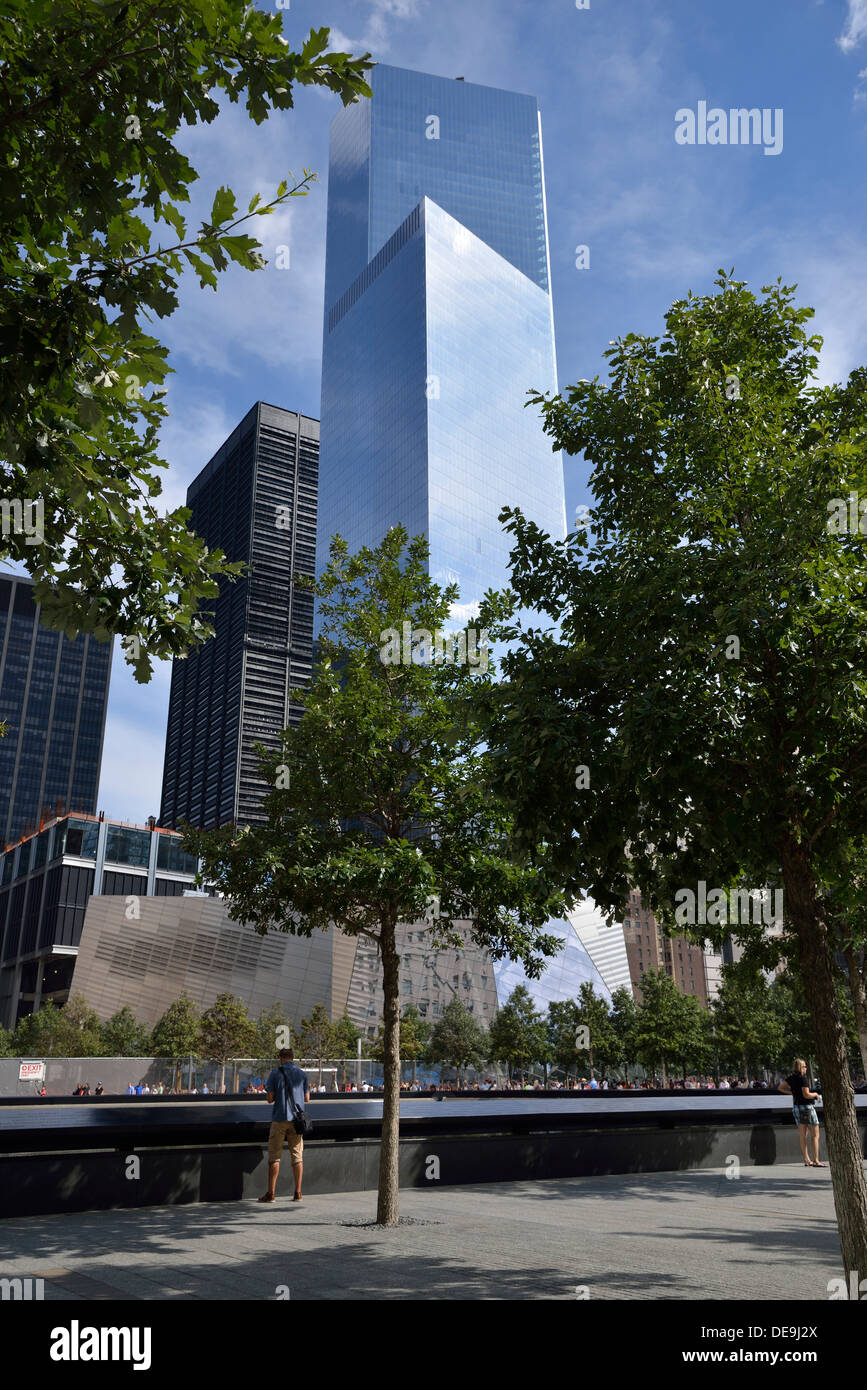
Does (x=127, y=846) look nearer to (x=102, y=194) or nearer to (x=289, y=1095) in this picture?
(x=289, y=1095)

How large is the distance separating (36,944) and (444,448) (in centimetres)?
8824

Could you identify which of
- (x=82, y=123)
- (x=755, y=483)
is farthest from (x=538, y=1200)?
(x=82, y=123)

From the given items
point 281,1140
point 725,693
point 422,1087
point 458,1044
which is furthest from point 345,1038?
point 725,693

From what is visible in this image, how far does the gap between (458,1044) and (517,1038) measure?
627 cm

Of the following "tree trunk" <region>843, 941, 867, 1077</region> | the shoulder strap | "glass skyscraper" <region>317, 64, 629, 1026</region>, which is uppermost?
"glass skyscraper" <region>317, 64, 629, 1026</region>

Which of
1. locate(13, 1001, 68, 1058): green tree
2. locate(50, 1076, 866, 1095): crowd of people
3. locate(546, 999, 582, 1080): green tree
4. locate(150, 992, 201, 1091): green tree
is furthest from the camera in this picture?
locate(546, 999, 582, 1080): green tree

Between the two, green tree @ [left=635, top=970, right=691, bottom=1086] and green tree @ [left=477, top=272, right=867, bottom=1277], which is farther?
green tree @ [left=635, top=970, right=691, bottom=1086]

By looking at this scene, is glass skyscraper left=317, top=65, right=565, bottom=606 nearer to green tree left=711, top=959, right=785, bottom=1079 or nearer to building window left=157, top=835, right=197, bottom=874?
building window left=157, top=835, right=197, bottom=874

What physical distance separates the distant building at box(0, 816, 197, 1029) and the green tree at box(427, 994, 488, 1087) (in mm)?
40262

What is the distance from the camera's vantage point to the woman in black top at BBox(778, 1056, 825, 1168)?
1725cm

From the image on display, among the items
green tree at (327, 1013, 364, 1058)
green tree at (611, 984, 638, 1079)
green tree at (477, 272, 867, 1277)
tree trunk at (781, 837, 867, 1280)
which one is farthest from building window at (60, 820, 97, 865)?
tree trunk at (781, 837, 867, 1280)

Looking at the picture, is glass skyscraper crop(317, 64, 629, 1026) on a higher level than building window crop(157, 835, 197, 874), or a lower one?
higher

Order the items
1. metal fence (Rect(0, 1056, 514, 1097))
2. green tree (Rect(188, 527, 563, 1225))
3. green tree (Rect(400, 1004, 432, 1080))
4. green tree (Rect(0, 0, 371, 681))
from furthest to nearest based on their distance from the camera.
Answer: green tree (Rect(400, 1004, 432, 1080)) → metal fence (Rect(0, 1056, 514, 1097)) → green tree (Rect(188, 527, 563, 1225)) → green tree (Rect(0, 0, 371, 681))

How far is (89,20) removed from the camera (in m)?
4.46
